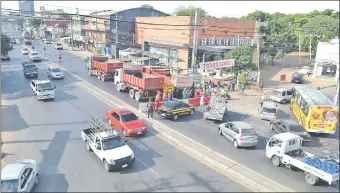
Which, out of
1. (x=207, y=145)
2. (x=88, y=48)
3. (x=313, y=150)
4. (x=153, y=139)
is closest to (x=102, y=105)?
(x=153, y=139)

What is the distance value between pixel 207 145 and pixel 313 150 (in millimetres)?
6846

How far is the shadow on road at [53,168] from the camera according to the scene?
11.7 m

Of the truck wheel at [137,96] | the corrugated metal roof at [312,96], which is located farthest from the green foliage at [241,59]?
the truck wheel at [137,96]

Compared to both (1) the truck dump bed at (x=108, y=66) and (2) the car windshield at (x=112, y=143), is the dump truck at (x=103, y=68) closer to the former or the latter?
(1) the truck dump bed at (x=108, y=66)

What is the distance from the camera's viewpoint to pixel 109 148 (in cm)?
1369

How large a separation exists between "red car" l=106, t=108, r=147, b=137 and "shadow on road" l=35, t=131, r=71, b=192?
314 cm

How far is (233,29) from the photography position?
4962cm

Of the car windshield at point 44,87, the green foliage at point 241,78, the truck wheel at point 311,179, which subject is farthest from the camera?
the green foliage at point 241,78

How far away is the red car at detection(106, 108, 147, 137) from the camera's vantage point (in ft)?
56.3

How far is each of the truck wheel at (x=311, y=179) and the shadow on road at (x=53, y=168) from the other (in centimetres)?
1086

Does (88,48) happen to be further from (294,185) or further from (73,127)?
(294,185)

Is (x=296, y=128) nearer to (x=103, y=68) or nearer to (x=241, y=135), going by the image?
(x=241, y=135)

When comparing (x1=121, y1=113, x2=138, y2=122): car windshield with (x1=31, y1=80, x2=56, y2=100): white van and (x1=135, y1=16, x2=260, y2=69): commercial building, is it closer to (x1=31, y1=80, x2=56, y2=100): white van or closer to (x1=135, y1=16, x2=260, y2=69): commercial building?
(x1=31, y1=80, x2=56, y2=100): white van

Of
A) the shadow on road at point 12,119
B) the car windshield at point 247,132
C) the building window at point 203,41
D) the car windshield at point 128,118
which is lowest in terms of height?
the shadow on road at point 12,119
